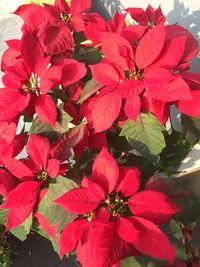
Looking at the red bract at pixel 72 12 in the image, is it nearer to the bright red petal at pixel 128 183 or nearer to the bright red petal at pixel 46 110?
the bright red petal at pixel 46 110

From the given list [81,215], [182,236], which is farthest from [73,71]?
[182,236]

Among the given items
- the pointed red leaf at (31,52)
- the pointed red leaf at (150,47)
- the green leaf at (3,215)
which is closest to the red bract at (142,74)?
the pointed red leaf at (150,47)

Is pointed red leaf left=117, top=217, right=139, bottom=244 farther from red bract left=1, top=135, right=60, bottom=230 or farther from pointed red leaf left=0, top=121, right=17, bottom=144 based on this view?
pointed red leaf left=0, top=121, right=17, bottom=144

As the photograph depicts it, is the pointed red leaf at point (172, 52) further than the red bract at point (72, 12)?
No

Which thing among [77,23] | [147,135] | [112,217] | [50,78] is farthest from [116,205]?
[77,23]

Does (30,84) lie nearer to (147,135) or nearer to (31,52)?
(31,52)

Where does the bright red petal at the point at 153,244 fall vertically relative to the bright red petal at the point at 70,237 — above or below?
above

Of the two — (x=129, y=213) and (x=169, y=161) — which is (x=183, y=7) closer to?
(x=169, y=161)
